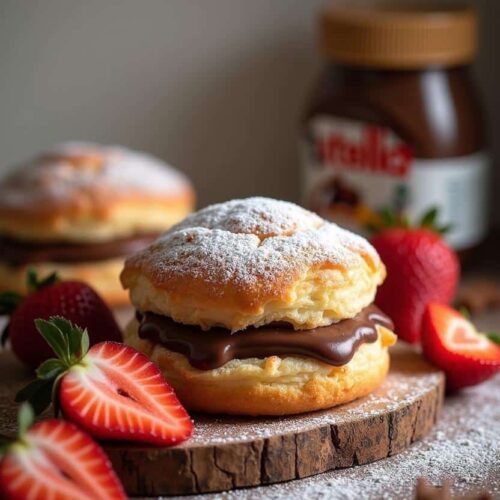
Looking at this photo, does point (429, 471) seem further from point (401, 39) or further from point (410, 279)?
point (401, 39)

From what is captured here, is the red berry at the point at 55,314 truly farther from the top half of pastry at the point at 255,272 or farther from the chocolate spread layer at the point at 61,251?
the chocolate spread layer at the point at 61,251

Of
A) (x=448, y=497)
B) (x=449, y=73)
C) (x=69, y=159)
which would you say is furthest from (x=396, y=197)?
(x=448, y=497)

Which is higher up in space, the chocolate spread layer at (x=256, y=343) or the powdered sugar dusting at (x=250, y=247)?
the powdered sugar dusting at (x=250, y=247)

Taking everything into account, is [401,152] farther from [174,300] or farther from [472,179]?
[174,300]

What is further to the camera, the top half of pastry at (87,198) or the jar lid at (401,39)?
the jar lid at (401,39)

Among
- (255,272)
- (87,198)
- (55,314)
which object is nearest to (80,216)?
(87,198)

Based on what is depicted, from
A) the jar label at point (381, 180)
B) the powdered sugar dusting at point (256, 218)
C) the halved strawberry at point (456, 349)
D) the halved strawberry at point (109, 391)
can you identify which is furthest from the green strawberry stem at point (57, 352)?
the jar label at point (381, 180)
